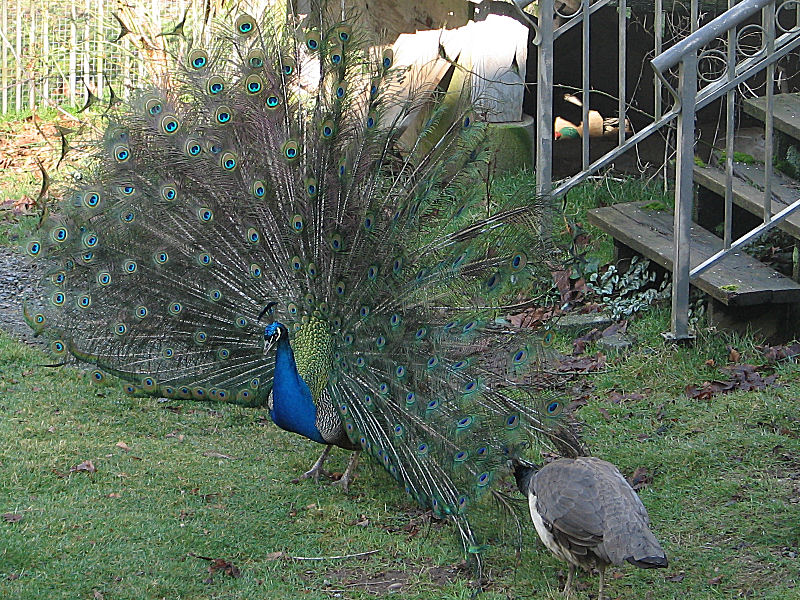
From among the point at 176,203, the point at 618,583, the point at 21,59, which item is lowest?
the point at 618,583

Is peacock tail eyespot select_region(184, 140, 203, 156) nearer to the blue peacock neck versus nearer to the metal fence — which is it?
the blue peacock neck

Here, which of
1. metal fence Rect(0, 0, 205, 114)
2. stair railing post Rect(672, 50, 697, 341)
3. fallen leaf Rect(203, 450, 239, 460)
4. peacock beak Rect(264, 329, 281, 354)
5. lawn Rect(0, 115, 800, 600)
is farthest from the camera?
metal fence Rect(0, 0, 205, 114)

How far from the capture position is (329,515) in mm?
5738

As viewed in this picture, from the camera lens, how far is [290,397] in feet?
18.4

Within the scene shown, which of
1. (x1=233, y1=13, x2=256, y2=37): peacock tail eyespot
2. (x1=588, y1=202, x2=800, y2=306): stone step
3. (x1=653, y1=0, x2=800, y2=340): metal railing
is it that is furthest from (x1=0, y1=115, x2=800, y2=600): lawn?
(x1=233, y1=13, x2=256, y2=37): peacock tail eyespot

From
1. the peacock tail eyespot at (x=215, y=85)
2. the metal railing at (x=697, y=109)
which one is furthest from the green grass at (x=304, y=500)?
the peacock tail eyespot at (x=215, y=85)

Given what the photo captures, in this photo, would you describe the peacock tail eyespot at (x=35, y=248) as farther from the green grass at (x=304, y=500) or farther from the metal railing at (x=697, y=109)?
the metal railing at (x=697, y=109)

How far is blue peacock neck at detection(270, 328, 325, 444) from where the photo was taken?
559 cm

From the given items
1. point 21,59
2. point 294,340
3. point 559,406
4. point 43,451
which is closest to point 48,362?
point 43,451

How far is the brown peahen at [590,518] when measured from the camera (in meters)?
4.28

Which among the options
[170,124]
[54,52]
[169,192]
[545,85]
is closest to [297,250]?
[169,192]

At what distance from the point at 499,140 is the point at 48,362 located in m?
4.39

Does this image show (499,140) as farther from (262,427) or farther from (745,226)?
(262,427)

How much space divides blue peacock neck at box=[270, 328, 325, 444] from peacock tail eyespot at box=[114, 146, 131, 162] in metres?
1.42
